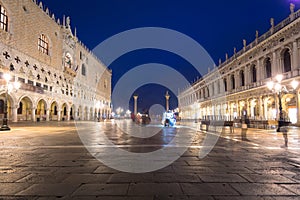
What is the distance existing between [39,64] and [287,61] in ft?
118

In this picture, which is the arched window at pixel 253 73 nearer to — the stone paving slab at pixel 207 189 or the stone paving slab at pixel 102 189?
the stone paving slab at pixel 207 189

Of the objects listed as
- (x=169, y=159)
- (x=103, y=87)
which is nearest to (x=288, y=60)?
(x=169, y=159)

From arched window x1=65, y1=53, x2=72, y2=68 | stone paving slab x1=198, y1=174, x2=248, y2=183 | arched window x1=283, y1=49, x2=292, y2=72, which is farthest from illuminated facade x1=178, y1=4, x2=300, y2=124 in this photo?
arched window x1=65, y1=53, x2=72, y2=68

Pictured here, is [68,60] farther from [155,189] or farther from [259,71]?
[155,189]

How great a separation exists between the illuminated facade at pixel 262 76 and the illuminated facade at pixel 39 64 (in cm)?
3128

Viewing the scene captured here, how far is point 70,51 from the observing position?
149 ft

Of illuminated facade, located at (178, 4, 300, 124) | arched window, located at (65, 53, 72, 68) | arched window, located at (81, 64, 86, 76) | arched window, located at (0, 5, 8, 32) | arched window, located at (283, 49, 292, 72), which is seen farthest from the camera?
arched window, located at (81, 64, 86, 76)

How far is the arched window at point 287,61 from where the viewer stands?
25.4m

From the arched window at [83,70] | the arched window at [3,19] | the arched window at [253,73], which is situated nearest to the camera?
the arched window at [3,19]

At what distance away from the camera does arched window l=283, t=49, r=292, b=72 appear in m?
25.4

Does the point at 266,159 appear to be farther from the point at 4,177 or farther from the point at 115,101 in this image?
the point at 115,101

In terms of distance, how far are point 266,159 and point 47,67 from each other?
37.7 m

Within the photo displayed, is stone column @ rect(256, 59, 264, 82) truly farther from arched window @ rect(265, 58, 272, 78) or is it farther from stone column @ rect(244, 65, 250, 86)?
stone column @ rect(244, 65, 250, 86)

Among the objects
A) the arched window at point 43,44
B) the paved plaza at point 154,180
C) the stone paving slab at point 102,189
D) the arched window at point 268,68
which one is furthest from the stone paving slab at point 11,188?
the arched window at point 43,44
